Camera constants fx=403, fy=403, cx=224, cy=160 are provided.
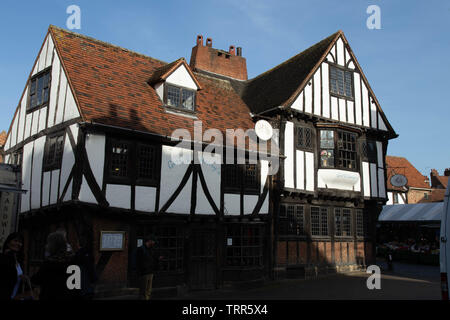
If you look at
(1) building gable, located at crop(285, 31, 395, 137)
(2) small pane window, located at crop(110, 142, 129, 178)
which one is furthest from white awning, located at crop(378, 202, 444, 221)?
(2) small pane window, located at crop(110, 142, 129, 178)

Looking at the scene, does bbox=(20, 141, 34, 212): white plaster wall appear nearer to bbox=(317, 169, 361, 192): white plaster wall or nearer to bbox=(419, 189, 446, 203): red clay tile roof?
bbox=(317, 169, 361, 192): white plaster wall

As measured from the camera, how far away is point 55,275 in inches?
183

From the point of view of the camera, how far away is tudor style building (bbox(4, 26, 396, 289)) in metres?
12.4

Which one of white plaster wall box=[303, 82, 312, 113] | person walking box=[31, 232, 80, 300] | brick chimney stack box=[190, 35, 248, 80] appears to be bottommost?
person walking box=[31, 232, 80, 300]

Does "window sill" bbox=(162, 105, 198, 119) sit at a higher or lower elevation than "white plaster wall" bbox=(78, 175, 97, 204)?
higher

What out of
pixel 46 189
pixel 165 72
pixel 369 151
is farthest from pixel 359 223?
pixel 46 189

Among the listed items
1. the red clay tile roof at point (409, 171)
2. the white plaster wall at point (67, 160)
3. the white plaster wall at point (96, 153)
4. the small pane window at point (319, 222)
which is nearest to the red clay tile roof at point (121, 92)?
the white plaster wall at point (96, 153)

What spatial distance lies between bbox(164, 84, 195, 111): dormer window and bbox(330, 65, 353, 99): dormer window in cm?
674

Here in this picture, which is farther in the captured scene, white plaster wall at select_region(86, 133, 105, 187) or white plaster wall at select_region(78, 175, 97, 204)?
white plaster wall at select_region(86, 133, 105, 187)

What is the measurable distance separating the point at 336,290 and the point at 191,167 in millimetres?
6585

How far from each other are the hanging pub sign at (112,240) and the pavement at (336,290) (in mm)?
1484

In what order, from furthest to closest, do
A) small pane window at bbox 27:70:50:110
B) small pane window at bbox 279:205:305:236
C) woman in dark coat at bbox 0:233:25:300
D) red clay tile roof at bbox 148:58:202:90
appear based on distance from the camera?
small pane window at bbox 279:205:305:236, red clay tile roof at bbox 148:58:202:90, small pane window at bbox 27:70:50:110, woman in dark coat at bbox 0:233:25:300

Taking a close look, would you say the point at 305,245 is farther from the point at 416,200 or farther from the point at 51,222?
the point at 416,200

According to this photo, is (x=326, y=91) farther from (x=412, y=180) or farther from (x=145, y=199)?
(x=412, y=180)
